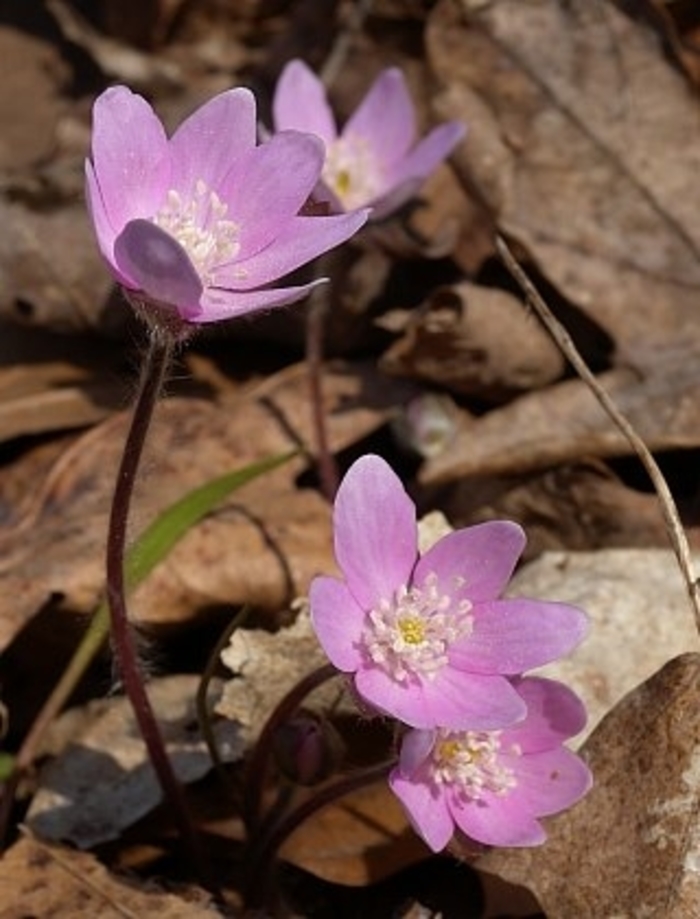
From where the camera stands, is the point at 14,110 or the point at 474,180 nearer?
the point at 474,180

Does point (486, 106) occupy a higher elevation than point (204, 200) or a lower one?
lower

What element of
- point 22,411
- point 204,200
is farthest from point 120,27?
point 204,200

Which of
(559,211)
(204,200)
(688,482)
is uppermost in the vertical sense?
(204,200)

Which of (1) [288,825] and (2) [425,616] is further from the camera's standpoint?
(1) [288,825]

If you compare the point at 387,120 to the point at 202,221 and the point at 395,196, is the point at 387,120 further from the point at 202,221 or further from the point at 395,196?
the point at 202,221

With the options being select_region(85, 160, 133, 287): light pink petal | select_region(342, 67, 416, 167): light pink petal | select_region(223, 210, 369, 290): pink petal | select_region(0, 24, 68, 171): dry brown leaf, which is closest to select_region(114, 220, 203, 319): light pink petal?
select_region(85, 160, 133, 287): light pink petal

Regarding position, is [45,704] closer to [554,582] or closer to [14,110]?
[554,582]

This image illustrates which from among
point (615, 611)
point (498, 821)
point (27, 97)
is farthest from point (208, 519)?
point (27, 97)
